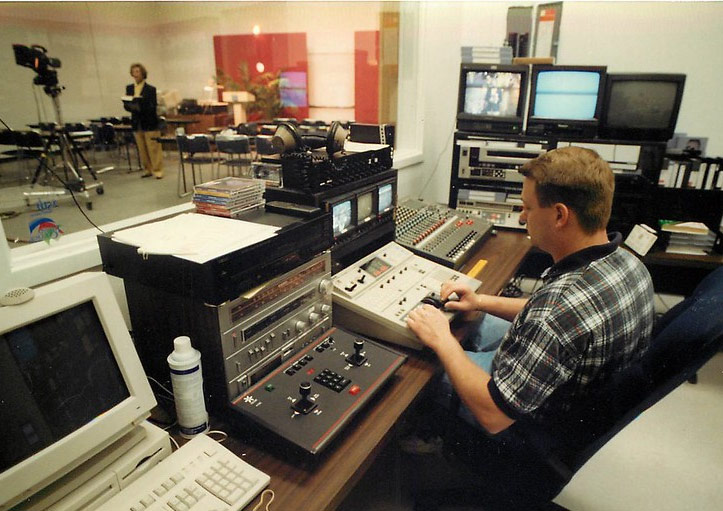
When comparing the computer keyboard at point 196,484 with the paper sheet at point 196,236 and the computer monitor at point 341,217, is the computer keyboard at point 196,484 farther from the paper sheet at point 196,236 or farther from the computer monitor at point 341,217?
the computer monitor at point 341,217

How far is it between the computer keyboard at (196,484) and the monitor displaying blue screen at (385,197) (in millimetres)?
1033

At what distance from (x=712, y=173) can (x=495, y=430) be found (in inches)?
89.5

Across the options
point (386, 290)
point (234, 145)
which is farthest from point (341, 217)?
point (234, 145)

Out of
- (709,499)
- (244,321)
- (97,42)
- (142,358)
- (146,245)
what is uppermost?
(97,42)

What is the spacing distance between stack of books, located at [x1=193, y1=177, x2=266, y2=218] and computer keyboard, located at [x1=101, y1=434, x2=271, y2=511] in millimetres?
603

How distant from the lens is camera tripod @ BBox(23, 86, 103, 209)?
193cm

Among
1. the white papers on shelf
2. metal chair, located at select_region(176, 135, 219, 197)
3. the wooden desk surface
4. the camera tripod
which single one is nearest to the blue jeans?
the wooden desk surface

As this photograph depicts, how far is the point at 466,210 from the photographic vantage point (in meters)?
2.64

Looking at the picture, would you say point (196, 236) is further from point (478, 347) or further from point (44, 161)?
point (44, 161)

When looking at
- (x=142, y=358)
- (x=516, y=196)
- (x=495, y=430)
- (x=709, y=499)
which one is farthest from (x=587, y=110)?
(x=142, y=358)

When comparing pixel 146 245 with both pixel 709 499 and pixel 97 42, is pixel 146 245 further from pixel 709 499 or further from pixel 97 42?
pixel 97 42

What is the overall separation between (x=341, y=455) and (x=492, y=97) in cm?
228

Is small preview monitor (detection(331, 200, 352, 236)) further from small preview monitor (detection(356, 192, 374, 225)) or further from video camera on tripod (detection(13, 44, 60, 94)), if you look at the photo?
video camera on tripod (detection(13, 44, 60, 94))

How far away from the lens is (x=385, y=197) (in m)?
1.76
